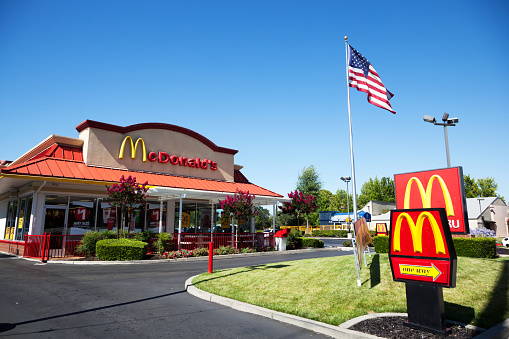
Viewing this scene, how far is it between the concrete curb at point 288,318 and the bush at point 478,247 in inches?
400

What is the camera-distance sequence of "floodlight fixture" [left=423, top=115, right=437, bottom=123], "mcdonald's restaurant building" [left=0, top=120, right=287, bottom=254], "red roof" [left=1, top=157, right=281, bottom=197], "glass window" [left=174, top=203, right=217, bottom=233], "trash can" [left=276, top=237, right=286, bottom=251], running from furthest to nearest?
"glass window" [left=174, top=203, right=217, bottom=233] < "trash can" [left=276, top=237, right=286, bottom=251] < "mcdonald's restaurant building" [left=0, top=120, right=287, bottom=254] < "floodlight fixture" [left=423, top=115, right=437, bottom=123] < "red roof" [left=1, top=157, right=281, bottom=197]

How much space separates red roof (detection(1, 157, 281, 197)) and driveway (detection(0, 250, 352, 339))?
7519 millimetres

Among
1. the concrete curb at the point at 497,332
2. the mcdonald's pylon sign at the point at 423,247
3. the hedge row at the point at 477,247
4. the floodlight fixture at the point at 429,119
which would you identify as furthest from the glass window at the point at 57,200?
the floodlight fixture at the point at 429,119

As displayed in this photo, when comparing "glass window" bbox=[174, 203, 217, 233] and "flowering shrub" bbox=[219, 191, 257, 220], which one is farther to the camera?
"glass window" bbox=[174, 203, 217, 233]

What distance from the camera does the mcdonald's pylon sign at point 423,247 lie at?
5.57 meters

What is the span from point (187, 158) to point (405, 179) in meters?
21.1

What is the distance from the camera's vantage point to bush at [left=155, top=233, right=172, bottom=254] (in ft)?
59.1

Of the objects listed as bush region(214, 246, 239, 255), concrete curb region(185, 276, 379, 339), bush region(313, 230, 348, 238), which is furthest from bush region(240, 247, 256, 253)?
Answer: bush region(313, 230, 348, 238)

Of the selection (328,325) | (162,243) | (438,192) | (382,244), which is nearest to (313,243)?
(382,244)

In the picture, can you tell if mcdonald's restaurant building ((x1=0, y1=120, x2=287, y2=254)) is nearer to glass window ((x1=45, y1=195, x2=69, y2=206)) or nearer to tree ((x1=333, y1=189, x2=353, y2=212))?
glass window ((x1=45, y1=195, x2=69, y2=206))

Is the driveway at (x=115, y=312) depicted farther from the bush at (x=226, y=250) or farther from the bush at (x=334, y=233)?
the bush at (x=334, y=233)

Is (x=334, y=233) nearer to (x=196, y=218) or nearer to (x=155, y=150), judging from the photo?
(x=196, y=218)

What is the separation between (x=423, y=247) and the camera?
5.92 meters

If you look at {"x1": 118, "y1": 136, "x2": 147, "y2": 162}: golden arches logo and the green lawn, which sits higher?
{"x1": 118, "y1": 136, "x2": 147, "y2": 162}: golden arches logo
